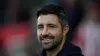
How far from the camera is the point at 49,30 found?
353cm

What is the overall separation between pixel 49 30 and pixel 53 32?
0.04 m

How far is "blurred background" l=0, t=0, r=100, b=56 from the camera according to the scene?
7430 mm

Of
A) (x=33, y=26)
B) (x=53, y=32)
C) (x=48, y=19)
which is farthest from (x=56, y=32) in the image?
(x=33, y=26)

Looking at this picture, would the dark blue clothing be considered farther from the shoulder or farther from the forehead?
the forehead

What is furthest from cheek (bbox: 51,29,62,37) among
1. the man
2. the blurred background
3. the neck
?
the blurred background

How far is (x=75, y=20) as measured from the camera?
25.4 feet

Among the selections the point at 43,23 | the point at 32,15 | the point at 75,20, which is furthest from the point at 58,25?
the point at 32,15

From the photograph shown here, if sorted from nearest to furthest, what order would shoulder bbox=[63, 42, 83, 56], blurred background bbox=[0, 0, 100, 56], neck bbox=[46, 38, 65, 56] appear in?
shoulder bbox=[63, 42, 83, 56]
neck bbox=[46, 38, 65, 56]
blurred background bbox=[0, 0, 100, 56]

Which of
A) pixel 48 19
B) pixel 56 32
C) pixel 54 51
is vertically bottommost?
pixel 54 51

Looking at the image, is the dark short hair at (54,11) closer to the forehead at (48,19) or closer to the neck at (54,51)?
the forehead at (48,19)

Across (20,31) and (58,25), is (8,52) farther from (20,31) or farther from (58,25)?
(58,25)

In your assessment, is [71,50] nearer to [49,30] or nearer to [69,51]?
[69,51]

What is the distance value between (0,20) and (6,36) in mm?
342

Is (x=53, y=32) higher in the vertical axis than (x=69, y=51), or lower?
higher
